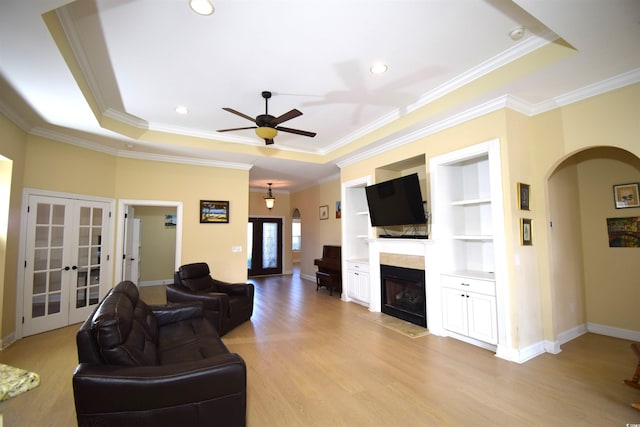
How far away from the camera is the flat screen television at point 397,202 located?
408 cm

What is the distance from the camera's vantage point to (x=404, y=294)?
4.67 m

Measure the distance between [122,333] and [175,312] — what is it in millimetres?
1385

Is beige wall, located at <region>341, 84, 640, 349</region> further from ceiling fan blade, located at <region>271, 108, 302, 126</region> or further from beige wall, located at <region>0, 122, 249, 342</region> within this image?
beige wall, located at <region>0, 122, 249, 342</region>

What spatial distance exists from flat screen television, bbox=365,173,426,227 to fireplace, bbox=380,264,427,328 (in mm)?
776

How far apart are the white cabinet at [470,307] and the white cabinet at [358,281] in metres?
1.65

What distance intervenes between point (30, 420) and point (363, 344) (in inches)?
122

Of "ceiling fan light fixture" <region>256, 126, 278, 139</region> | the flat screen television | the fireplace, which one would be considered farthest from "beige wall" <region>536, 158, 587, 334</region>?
"ceiling fan light fixture" <region>256, 126, 278, 139</region>

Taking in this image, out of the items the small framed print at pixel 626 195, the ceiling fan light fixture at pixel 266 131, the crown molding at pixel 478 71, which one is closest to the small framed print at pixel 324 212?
the crown molding at pixel 478 71

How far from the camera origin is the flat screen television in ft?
13.4

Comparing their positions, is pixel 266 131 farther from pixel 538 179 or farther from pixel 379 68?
pixel 538 179

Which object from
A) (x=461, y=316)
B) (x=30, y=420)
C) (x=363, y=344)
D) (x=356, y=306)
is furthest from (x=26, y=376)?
(x=356, y=306)

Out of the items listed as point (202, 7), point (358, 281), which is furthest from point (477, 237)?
point (202, 7)

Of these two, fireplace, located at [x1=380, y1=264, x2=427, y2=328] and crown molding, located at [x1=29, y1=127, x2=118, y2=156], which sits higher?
crown molding, located at [x1=29, y1=127, x2=118, y2=156]

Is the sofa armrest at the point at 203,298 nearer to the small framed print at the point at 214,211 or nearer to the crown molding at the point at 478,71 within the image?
the small framed print at the point at 214,211
